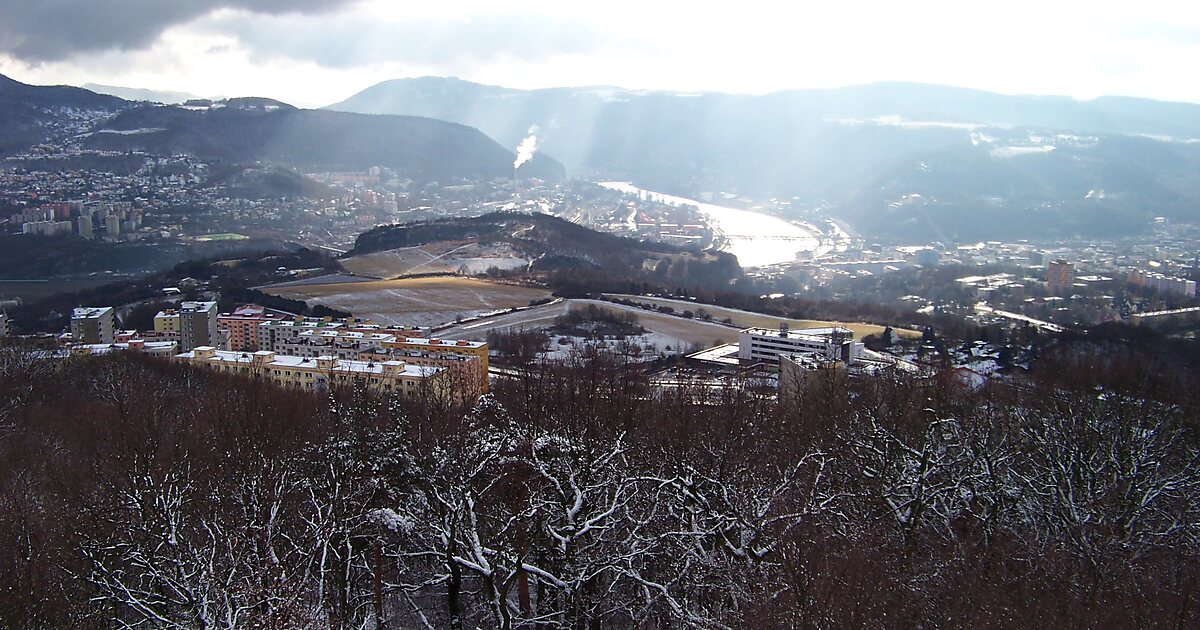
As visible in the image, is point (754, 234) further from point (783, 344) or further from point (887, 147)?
point (783, 344)

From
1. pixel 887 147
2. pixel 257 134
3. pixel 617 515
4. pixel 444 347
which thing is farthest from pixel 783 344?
pixel 887 147

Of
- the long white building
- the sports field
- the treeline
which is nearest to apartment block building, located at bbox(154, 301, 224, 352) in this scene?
the sports field

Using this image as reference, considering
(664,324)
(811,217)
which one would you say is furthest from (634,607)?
(811,217)

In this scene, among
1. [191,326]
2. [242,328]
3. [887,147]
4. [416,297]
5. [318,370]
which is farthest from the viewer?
[887,147]

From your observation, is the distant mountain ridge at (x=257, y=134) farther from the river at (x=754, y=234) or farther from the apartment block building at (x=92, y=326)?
the apartment block building at (x=92, y=326)

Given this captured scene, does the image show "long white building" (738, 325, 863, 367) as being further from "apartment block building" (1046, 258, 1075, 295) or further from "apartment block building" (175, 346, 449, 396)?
"apartment block building" (1046, 258, 1075, 295)

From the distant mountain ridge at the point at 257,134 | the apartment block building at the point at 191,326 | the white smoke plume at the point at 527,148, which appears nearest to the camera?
the apartment block building at the point at 191,326

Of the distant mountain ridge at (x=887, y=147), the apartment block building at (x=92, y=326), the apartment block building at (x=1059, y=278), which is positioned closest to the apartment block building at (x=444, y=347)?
the apartment block building at (x=92, y=326)
